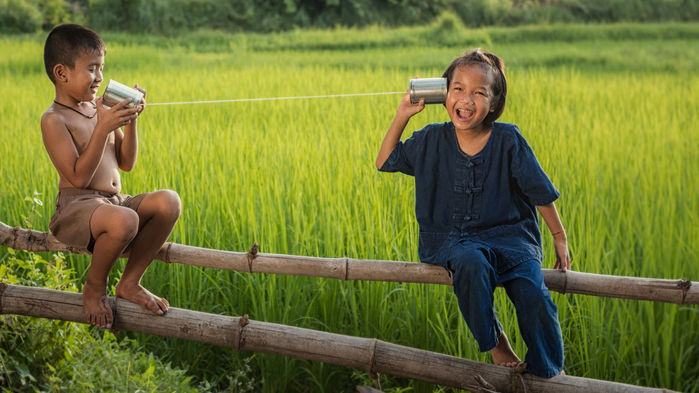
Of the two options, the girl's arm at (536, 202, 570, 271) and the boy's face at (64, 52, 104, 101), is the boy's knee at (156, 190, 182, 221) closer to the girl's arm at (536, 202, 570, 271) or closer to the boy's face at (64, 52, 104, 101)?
the boy's face at (64, 52, 104, 101)

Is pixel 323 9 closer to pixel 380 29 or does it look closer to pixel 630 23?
pixel 380 29

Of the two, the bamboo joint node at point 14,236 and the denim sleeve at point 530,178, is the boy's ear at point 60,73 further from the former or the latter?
the denim sleeve at point 530,178

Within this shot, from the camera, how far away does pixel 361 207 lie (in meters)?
3.51

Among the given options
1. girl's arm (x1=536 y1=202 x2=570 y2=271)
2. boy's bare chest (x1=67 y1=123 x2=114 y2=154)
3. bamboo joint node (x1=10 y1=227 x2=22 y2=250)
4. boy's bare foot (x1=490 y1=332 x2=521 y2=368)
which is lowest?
boy's bare foot (x1=490 y1=332 x2=521 y2=368)

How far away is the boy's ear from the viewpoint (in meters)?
2.16

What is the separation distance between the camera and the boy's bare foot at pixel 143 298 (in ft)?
7.45

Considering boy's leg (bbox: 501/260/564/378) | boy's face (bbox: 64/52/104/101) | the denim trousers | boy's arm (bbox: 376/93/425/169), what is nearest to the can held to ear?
boy's arm (bbox: 376/93/425/169)

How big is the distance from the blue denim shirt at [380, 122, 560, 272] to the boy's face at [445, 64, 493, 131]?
5.4 inches

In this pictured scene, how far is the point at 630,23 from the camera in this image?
15.8 m

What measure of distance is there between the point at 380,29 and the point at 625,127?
9.28 meters

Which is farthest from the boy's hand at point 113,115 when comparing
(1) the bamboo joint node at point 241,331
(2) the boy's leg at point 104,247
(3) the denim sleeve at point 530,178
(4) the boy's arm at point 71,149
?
(3) the denim sleeve at point 530,178

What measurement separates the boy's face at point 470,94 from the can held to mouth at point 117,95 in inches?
34.2

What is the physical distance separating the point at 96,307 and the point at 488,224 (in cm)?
116

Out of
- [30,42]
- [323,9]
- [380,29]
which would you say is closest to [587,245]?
[30,42]
